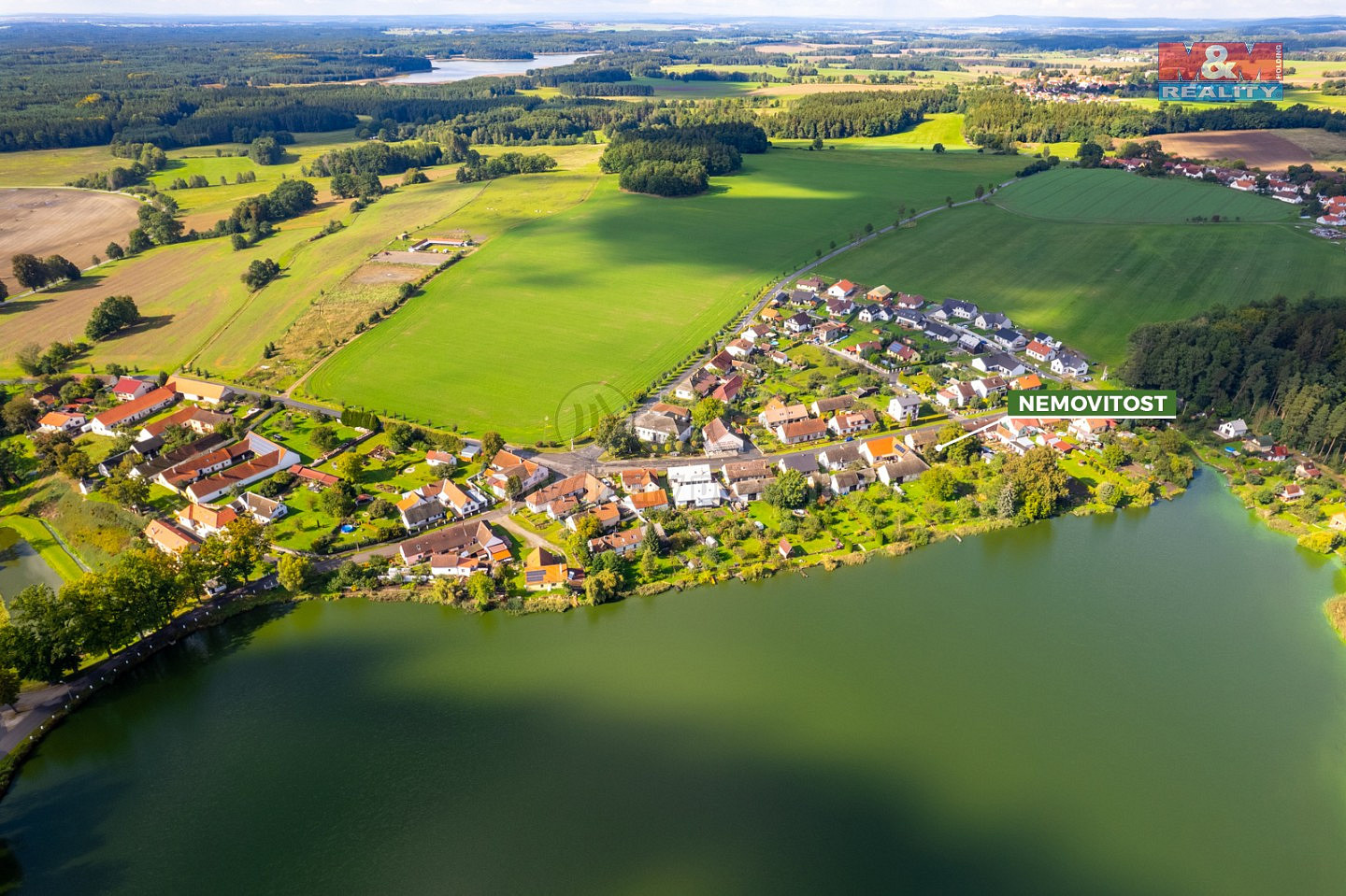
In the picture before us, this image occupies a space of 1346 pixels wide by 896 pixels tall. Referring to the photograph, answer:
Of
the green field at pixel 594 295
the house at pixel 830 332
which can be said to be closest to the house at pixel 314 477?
the green field at pixel 594 295

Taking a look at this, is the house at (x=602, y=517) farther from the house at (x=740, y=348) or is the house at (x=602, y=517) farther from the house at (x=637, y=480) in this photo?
the house at (x=740, y=348)

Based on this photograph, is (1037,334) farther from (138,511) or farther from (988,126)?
(988,126)

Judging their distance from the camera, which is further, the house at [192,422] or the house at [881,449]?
the house at [192,422]

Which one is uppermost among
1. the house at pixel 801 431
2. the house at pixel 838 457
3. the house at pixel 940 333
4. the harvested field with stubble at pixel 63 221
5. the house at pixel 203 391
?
the harvested field with stubble at pixel 63 221

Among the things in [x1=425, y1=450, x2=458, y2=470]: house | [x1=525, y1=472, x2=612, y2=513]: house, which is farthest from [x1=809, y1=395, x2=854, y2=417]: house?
[x1=425, y1=450, x2=458, y2=470]: house

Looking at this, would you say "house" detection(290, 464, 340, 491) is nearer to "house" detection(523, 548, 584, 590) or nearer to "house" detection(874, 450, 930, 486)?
"house" detection(523, 548, 584, 590)

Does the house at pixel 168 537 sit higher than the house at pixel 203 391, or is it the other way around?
the house at pixel 203 391
